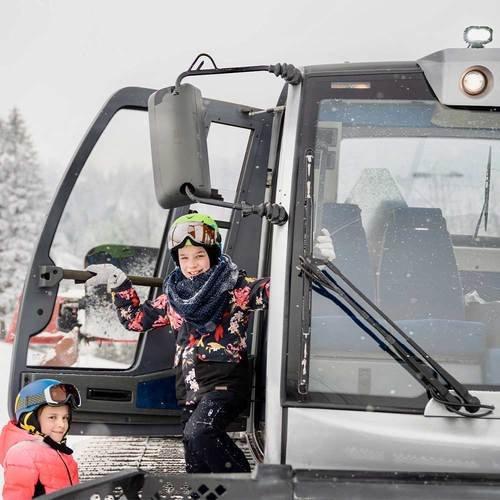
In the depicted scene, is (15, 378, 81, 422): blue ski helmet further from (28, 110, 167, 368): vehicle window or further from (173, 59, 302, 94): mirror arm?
(28, 110, 167, 368): vehicle window

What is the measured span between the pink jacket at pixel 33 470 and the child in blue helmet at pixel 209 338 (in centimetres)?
52

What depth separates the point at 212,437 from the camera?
3.96 m

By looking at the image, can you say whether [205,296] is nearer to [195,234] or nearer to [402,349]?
[195,234]

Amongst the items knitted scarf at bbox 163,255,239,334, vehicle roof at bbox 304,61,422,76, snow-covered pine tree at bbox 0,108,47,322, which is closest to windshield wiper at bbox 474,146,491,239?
vehicle roof at bbox 304,61,422,76

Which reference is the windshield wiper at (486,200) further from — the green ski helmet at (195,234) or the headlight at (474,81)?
the green ski helmet at (195,234)

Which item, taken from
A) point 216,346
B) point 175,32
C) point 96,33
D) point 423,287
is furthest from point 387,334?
point 96,33

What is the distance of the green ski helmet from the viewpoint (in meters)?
4.13

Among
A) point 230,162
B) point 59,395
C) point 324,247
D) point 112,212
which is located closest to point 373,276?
point 324,247

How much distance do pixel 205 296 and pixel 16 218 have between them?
2805 centimetres

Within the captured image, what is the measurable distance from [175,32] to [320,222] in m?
66.4

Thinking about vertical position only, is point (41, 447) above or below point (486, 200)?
below

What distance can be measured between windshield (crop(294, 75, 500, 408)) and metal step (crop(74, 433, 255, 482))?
1073 mm

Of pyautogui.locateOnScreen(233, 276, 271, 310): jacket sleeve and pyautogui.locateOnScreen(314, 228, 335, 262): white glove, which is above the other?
pyautogui.locateOnScreen(314, 228, 335, 262): white glove

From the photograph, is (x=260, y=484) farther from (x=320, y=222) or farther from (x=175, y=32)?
(x=175, y=32)
